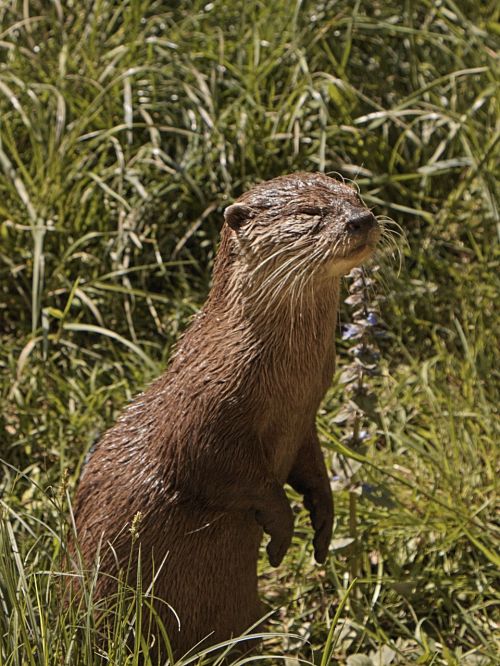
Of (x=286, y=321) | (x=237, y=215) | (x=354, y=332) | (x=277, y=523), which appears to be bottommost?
(x=277, y=523)

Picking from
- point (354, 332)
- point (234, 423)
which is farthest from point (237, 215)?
point (354, 332)

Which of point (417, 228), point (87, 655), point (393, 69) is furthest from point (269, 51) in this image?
point (87, 655)

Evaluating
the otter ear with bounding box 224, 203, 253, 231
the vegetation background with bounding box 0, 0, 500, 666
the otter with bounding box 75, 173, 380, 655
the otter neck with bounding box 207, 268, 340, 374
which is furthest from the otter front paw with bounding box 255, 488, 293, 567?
the otter ear with bounding box 224, 203, 253, 231

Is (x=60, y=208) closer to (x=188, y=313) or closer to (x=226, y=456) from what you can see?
(x=188, y=313)

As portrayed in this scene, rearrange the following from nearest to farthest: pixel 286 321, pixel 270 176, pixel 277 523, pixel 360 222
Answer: pixel 360 222 → pixel 286 321 → pixel 277 523 → pixel 270 176

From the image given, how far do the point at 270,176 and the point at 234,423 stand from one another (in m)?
1.81

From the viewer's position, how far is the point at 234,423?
8.73 ft

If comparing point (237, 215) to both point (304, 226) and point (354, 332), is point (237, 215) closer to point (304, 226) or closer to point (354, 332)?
point (304, 226)

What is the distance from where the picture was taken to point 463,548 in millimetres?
3449

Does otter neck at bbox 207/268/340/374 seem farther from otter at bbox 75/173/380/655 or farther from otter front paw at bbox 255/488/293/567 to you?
otter front paw at bbox 255/488/293/567

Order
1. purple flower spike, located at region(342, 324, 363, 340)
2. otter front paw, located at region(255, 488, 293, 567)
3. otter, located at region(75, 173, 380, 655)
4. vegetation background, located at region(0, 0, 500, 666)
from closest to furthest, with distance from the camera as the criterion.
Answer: otter, located at region(75, 173, 380, 655), otter front paw, located at region(255, 488, 293, 567), purple flower spike, located at region(342, 324, 363, 340), vegetation background, located at region(0, 0, 500, 666)

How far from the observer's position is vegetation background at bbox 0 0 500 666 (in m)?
3.41

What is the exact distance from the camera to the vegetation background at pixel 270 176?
134 inches

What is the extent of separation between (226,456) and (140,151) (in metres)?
1.82
